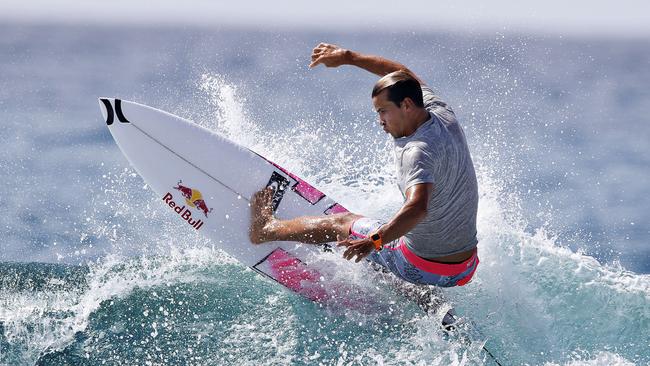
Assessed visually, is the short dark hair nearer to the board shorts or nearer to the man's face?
the man's face

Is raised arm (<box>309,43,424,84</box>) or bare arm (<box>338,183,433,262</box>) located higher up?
raised arm (<box>309,43,424,84</box>)

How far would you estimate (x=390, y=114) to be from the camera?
18.2ft

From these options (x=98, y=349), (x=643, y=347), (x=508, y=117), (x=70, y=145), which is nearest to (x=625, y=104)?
(x=508, y=117)

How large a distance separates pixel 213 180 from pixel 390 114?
86.0 inches

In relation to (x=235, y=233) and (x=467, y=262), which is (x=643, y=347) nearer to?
(x=467, y=262)

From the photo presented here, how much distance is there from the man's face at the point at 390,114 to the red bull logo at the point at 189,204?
218 centimetres

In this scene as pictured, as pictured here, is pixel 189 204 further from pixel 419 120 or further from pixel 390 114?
pixel 419 120

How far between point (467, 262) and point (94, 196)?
6.21 metres

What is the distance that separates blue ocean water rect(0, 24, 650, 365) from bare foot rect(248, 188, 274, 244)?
0.41 m

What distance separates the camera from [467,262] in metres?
5.99

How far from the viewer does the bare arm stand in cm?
504

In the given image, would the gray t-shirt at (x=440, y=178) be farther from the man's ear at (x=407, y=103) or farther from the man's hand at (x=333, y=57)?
the man's hand at (x=333, y=57)

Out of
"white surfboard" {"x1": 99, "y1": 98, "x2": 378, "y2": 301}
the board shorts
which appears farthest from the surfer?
"white surfboard" {"x1": 99, "y1": 98, "x2": 378, "y2": 301}

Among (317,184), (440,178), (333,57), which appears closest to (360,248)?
(440,178)
